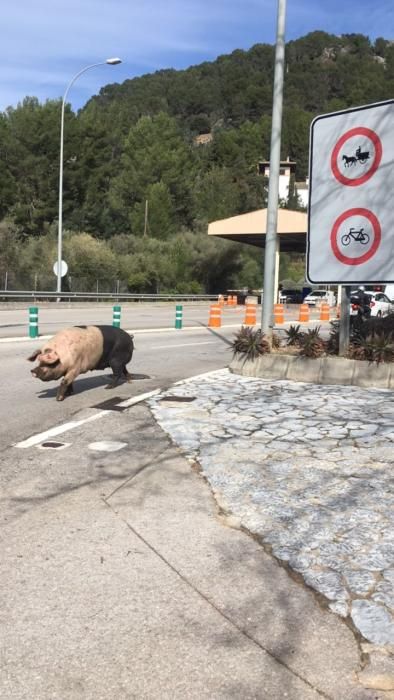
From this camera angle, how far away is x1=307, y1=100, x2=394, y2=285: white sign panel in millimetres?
9867

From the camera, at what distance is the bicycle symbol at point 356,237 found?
10.1m

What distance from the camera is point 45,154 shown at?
6053 cm

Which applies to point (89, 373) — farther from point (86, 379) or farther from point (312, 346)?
point (312, 346)

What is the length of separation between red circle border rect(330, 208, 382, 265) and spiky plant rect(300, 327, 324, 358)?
131cm

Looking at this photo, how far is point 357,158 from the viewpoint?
33.5 feet

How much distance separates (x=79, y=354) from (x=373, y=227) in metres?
5.10

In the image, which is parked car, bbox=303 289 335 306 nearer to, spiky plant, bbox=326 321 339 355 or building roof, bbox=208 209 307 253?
building roof, bbox=208 209 307 253

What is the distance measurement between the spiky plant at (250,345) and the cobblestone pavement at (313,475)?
158 cm

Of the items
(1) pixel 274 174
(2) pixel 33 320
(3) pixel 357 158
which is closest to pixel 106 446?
(3) pixel 357 158

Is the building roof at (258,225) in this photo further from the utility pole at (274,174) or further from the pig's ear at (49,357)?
the pig's ear at (49,357)

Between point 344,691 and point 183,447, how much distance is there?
3718 millimetres

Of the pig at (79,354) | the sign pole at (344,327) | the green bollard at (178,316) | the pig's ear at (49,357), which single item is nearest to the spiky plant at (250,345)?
the sign pole at (344,327)

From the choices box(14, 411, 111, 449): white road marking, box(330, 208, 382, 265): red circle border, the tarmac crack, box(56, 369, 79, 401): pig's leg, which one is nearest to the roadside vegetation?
box(330, 208, 382, 265): red circle border

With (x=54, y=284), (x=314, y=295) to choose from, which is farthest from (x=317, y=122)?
(x=314, y=295)
